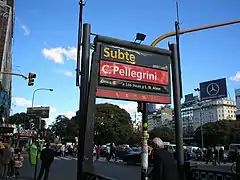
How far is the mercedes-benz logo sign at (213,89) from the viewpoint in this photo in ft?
156

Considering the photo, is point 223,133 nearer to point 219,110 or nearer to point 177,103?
point 219,110

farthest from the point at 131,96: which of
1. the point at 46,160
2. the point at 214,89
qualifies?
the point at 214,89

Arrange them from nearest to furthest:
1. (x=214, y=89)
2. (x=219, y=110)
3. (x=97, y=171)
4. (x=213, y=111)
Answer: (x=97, y=171) < (x=214, y=89) < (x=219, y=110) < (x=213, y=111)

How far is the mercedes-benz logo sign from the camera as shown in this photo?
47.6m

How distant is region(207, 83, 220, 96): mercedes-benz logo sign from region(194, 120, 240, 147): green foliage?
25.1 metres

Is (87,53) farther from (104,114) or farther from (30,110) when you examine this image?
(104,114)

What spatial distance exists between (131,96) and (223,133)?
67914mm

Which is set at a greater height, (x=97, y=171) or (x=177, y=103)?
(x=177, y=103)

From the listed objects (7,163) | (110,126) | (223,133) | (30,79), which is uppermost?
(30,79)

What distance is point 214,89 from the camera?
158ft

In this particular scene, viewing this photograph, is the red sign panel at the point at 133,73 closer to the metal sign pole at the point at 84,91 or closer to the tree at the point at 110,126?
the metal sign pole at the point at 84,91

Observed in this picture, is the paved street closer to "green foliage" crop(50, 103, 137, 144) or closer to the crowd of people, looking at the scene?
the crowd of people

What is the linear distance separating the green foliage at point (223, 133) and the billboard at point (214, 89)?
2379 cm

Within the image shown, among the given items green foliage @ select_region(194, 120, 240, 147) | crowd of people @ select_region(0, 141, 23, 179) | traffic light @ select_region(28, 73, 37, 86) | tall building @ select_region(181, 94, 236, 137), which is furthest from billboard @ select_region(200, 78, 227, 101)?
tall building @ select_region(181, 94, 236, 137)
